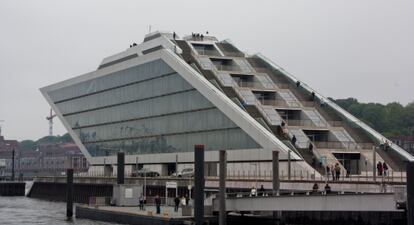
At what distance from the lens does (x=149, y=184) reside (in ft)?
252

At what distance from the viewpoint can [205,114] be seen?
85.9 metres

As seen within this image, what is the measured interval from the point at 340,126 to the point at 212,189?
25.3 metres

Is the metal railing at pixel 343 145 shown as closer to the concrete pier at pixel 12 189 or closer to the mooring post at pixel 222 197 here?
the mooring post at pixel 222 197

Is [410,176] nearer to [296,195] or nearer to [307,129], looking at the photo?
[296,195]

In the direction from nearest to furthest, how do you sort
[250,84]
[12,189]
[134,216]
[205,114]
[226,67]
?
[134,216] → [205,114] → [250,84] → [226,67] → [12,189]

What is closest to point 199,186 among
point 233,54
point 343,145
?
point 343,145

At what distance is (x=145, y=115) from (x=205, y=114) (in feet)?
54.7

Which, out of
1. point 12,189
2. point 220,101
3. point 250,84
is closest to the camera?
point 220,101

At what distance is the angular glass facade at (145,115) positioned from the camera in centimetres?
8544

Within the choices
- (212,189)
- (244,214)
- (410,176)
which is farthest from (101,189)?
(410,176)

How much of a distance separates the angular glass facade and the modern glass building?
5.2 inches

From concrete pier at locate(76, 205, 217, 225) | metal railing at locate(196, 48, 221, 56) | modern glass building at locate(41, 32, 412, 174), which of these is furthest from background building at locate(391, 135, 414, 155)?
concrete pier at locate(76, 205, 217, 225)

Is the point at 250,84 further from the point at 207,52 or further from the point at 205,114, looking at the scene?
the point at 207,52

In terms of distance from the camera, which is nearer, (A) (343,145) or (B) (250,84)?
(A) (343,145)
